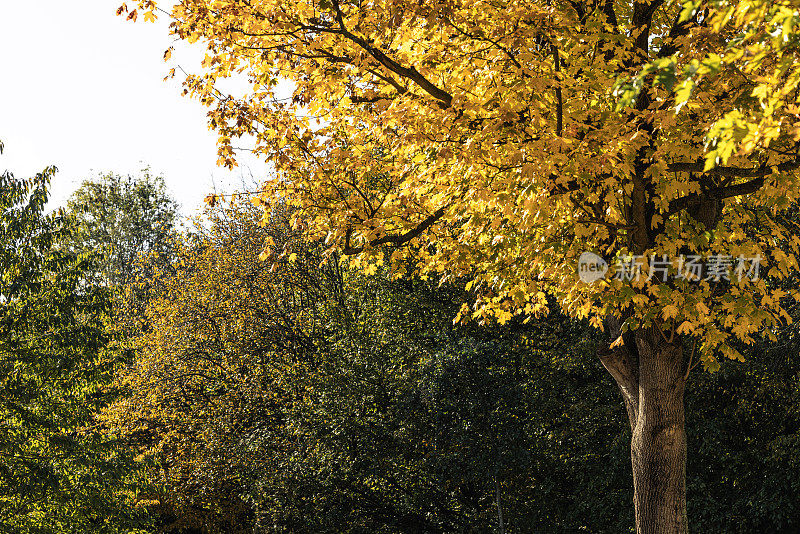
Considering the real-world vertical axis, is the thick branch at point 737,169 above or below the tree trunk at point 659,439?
above

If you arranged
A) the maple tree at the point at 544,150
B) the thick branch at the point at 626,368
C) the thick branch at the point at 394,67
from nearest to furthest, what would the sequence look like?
the maple tree at the point at 544,150 → the thick branch at the point at 394,67 → the thick branch at the point at 626,368

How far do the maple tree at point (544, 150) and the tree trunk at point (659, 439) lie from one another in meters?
0.02

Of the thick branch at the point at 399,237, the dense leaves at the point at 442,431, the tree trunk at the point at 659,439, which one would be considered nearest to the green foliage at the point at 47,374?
the dense leaves at the point at 442,431

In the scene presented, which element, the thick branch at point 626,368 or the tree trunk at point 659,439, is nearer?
the tree trunk at point 659,439

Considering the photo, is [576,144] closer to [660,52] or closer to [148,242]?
[660,52]

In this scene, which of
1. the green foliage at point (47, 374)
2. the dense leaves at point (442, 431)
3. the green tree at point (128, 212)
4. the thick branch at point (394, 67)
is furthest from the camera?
the green tree at point (128, 212)

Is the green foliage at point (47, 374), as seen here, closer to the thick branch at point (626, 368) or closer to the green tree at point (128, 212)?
the thick branch at point (626, 368)

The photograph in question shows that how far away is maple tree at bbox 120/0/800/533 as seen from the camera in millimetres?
5969

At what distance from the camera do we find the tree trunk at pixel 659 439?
6.88 m

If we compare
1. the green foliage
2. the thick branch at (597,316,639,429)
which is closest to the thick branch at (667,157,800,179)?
the thick branch at (597,316,639,429)

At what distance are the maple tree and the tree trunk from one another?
0.02 m

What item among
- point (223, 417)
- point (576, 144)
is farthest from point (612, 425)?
point (576, 144)

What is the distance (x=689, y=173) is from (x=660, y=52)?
1.31m

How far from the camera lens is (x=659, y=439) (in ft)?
22.7
